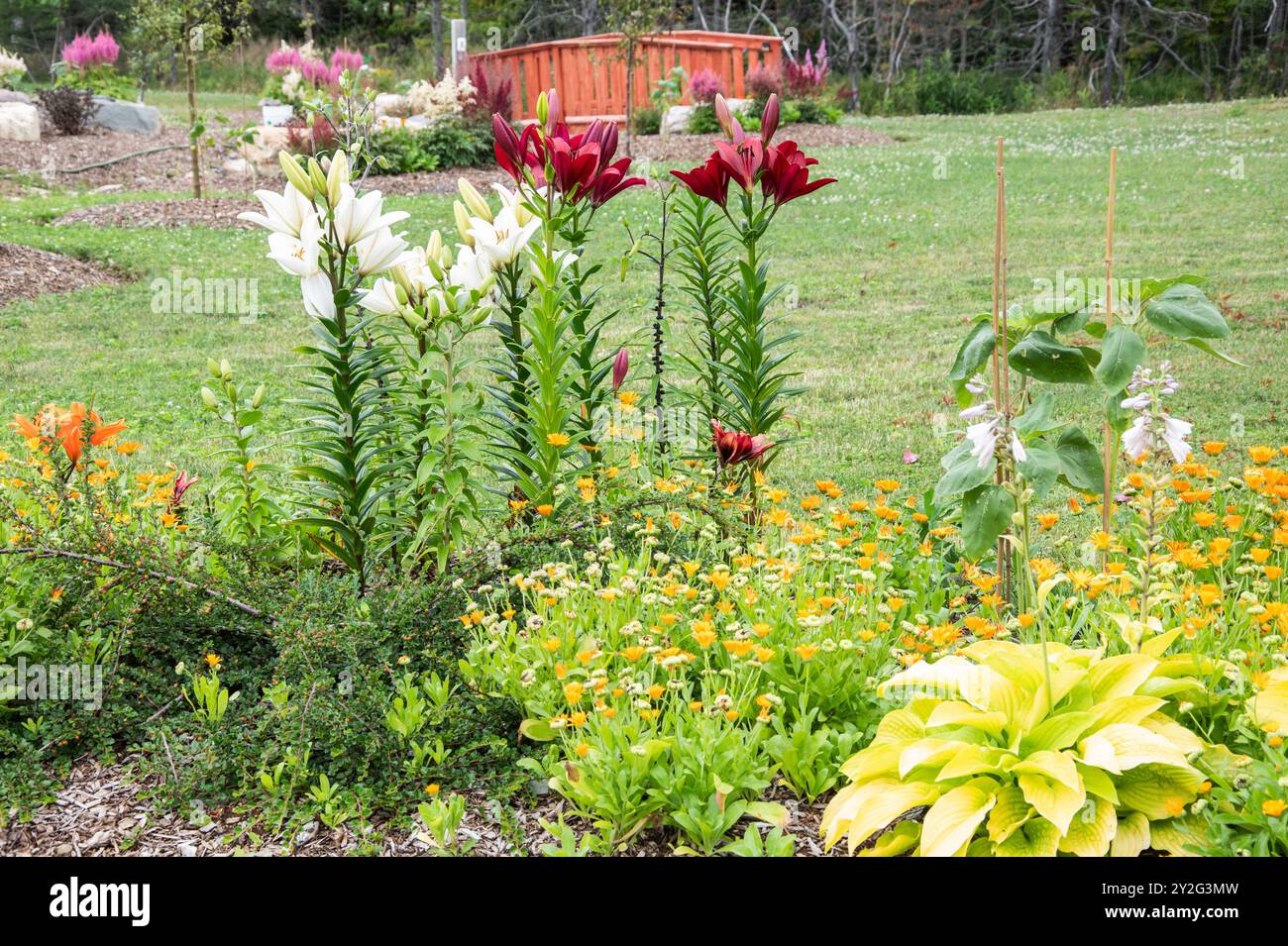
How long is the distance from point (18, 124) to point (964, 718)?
51.2 ft

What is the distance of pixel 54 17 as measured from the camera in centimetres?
2756

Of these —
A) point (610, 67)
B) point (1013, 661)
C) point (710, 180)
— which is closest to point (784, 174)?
point (710, 180)

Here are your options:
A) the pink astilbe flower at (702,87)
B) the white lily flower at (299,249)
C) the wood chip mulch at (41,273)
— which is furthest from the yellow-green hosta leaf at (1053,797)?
the pink astilbe flower at (702,87)

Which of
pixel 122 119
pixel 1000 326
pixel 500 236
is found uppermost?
pixel 122 119

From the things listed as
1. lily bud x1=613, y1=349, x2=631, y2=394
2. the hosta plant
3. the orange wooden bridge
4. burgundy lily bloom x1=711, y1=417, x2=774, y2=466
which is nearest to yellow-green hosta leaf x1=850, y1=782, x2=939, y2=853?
the hosta plant

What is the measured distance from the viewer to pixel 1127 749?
215 centimetres

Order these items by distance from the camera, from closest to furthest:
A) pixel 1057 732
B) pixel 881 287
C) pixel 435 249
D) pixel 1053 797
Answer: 1. pixel 1053 797
2. pixel 1057 732
3. pixel 435 249
4. pixel 881 287

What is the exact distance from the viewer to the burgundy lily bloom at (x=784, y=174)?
356 cm

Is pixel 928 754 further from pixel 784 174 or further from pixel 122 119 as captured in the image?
pixel 122 119

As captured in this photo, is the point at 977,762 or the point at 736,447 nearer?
the point at 977,762

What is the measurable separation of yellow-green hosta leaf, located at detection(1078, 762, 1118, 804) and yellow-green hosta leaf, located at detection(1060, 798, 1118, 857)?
2cm

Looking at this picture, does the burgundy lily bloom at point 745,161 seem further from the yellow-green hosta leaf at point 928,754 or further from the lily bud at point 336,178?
the yellow-green hosta leaf at point 928,754

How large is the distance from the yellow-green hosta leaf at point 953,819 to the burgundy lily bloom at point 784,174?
2.00 meters
